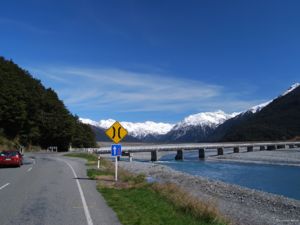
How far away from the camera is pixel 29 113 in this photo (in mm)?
81812

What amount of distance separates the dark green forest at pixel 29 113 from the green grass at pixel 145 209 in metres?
55.7

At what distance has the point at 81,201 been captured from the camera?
15.3 metres

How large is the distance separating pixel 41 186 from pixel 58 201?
203 inches

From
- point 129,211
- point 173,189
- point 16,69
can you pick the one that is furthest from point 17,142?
point 129,211

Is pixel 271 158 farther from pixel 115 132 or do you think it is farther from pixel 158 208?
pixel 158 208

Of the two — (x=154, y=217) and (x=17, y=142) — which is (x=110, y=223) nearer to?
(x=154, y=217)

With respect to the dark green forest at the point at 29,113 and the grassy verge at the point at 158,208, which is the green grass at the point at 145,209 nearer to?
the grassy verge at the point at 158,208

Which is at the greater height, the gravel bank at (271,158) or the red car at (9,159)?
the red car at (9,159)

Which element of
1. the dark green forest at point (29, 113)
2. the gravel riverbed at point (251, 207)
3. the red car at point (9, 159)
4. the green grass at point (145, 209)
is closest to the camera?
the green grass at point (145, 209)

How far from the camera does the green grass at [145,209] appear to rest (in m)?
12.1

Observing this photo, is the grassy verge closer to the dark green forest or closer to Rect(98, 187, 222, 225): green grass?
Rect(98, 187, 222, 225): green grass

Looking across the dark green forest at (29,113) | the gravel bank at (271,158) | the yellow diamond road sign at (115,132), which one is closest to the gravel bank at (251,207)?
the yellow diamond road sign at (115,132)

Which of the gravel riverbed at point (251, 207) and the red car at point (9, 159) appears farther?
the red car at point (9, 159)

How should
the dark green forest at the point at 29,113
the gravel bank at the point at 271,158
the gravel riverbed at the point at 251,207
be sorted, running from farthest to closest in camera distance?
1. the gravel bank at the point at 271,158
2. the dark green forest at the point at 29,113
3. the gravel riverbed at the point at 251,207
